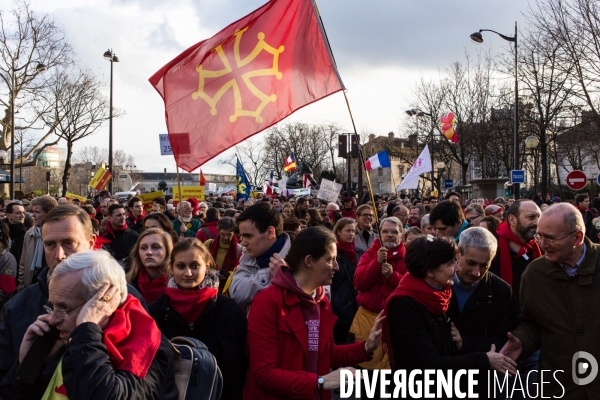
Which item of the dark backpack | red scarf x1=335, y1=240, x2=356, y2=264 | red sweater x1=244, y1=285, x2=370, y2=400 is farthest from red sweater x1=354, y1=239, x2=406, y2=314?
the dark backpack

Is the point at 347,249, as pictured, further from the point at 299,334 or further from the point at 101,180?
the point at 101,180

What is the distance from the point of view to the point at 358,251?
734 cm

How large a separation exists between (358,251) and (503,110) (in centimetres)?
2979

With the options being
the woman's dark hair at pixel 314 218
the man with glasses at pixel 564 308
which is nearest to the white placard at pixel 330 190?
the woman's dark hair at pixel 314 218

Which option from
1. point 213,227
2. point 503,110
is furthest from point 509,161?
point 213,227

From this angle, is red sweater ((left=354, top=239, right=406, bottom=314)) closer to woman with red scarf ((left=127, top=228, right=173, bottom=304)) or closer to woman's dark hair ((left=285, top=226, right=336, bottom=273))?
woman with red scarf ((left=127, top=228, right=173, bottom=304))

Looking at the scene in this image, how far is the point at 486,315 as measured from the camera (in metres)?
3.86

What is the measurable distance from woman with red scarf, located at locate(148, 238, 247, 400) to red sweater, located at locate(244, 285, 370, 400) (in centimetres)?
12

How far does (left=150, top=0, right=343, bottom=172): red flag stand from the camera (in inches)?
245

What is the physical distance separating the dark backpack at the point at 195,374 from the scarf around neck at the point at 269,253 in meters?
1.56

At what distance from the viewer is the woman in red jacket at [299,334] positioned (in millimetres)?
3135

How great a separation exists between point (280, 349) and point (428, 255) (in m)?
1.01

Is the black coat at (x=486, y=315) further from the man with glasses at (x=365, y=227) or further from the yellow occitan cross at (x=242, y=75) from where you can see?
the man with glasses at (x=365, y=227)

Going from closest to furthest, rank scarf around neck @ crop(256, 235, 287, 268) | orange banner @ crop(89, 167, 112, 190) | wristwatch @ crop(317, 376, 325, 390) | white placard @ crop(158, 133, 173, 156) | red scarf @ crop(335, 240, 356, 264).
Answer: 1. wristwatch @ crop(317, 376, 325, 390)
2. scarf around neck @ crop(256, 235, 287, 268)
3. red scarf @ crop(335, 240, 356, 264)
4. white placard @ crop(158, 133, 173, 156)
5. orange banner @ crop(89, 167, 112, 190)
